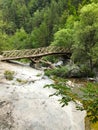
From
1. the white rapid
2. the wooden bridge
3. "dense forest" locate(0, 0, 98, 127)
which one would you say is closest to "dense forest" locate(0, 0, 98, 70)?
"dense forest" locate(0, 0, 98, 127)

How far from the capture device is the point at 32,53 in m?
43.2

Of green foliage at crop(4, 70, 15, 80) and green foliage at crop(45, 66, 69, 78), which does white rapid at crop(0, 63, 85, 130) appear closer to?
green foliage at crop(4, 70, 15, 80)

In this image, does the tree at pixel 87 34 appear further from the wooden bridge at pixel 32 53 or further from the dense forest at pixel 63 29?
the wooden bridge at pixel 32 53

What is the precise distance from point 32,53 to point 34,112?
25.3m

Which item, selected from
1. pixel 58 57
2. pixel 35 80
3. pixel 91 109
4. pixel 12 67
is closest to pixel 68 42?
pixel 58 57

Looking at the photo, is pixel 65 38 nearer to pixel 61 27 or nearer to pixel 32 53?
pixel 32 53

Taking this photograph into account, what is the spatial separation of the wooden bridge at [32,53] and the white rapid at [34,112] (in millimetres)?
16074

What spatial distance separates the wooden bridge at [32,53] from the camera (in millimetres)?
A: 41406

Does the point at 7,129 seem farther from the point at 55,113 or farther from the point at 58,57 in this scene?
the point at 58,57

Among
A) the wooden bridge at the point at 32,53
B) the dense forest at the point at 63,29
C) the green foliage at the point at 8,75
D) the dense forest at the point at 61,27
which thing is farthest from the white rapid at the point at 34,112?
the wooden bridge at the point at 32,53

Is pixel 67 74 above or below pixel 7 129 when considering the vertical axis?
below

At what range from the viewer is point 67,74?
35.5m

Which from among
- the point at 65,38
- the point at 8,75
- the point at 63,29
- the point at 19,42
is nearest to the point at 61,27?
the point at 19,42

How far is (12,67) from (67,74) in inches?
292
